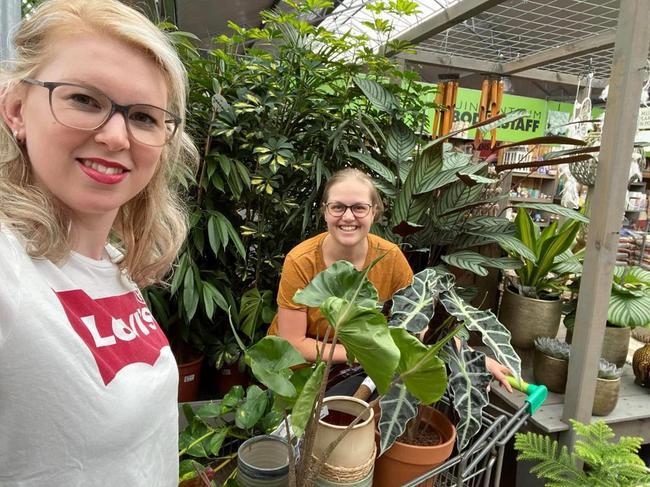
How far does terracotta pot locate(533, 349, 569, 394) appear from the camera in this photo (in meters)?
1.57

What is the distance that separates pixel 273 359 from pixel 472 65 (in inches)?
110

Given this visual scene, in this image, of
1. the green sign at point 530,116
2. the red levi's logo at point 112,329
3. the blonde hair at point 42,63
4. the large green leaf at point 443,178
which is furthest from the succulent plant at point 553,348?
the green sign at point 530,116

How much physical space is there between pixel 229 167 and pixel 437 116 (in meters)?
1.68

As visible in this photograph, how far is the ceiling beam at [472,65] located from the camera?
2732 millimetres

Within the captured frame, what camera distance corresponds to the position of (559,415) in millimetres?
1499

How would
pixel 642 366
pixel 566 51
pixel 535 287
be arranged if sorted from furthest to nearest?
1. pixel 566 51
2. pixel 535 287
3. pixel 642 366

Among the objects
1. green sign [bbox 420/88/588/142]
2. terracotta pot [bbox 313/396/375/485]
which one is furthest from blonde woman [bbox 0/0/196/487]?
green sign [bbox 420/88/588/142]

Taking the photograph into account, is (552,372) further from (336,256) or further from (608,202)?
(336,256)

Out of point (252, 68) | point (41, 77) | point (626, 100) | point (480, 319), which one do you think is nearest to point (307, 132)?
point (252, 68)

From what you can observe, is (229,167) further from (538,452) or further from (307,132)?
(538,452)

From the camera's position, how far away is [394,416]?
0.81 meters

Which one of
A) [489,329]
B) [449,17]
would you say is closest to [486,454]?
[489,329]

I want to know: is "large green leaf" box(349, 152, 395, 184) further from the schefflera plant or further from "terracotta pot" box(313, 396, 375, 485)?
"terracotta pot" box(313, 396, 375, 485)

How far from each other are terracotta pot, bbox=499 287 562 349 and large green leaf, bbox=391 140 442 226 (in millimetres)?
545
